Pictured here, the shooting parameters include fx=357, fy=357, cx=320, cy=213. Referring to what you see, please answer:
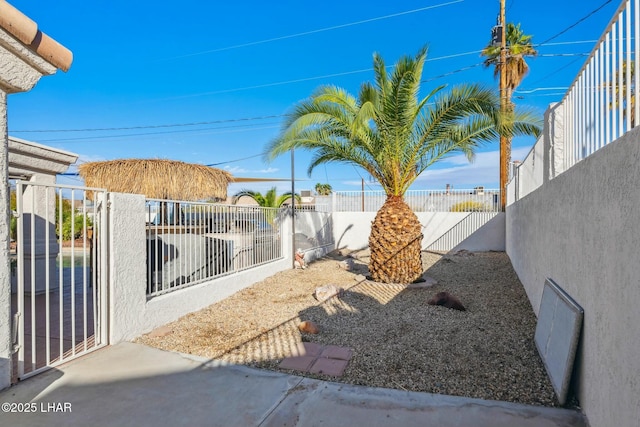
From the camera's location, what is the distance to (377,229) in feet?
27.9

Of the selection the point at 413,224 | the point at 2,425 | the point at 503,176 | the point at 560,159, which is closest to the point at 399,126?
the point at 413,224

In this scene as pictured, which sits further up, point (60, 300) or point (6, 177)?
point (6, 177)

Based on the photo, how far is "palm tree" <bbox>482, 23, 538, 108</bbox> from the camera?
1780 centimetres

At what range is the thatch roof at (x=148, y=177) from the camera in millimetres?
9227

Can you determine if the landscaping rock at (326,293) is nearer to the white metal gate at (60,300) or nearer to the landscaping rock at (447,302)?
the landscaping rock at (447,302)

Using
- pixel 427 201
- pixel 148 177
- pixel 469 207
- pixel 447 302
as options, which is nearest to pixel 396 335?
pixel 447 302

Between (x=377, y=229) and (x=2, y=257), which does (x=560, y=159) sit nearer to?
(x=377, y=229)

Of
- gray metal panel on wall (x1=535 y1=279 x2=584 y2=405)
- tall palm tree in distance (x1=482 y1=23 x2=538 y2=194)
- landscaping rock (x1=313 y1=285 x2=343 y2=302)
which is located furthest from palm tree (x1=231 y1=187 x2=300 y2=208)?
gray metal panel on wall (x1=535 y1=279 x2=584 y2=405)

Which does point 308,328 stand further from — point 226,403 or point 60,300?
point 60,300

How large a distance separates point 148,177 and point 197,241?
3.92m

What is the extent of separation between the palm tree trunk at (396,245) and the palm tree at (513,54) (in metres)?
13.4

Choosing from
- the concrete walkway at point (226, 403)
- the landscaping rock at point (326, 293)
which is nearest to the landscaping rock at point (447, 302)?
the landscaping rock at point (326, 293)

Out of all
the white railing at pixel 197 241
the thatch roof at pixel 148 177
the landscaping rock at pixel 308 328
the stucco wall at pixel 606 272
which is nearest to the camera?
the stucco wall at pixel 606 272

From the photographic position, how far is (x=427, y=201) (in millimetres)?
16484
